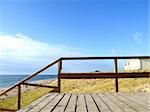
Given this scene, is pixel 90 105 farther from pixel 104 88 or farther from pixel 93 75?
pixel 104 88

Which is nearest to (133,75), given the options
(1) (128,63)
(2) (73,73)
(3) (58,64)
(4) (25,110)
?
(2) (73,73)

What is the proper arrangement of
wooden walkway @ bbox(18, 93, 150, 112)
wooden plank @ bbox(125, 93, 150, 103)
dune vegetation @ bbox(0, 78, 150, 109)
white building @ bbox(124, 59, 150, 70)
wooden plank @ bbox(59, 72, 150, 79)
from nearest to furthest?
wooden walkway @ bbox(18, 93, 150, 112) < wooden plank @ bbox(125, 93, 150, 103) < wooden plank @ bbox(59, 72, 150, 79) < dune vegetation @ bbox(0, 78, 150, 109) < white building @ bbox(124, 59, 150, 70)

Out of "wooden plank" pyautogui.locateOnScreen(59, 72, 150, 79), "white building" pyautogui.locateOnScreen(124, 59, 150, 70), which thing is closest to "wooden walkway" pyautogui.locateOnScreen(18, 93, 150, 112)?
"wooden plank" pyautogui.locateOnScreen(59, 72, 150, 79)

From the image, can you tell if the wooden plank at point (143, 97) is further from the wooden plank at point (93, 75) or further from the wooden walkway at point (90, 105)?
the wooden plank at point (93, 75)

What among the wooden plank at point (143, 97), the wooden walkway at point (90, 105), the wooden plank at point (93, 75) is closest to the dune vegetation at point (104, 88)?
the wooden plank at point (93, 75)

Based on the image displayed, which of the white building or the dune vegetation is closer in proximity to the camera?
the dune vegetation

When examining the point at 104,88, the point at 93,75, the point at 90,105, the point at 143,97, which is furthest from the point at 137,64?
the point at 90,105

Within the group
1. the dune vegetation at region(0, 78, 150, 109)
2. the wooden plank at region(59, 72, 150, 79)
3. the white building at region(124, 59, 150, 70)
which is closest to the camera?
the wooden plank at region(59, 72, 150, 79)

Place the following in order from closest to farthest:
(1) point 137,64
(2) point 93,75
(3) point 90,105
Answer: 1. (3) point 90,105
2. (2) point 93,75
3. (1) point 137,64

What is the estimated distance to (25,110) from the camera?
384cm

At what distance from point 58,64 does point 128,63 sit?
159ft

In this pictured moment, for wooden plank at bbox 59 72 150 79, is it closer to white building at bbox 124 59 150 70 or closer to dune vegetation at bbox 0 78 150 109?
dune vegetation at bbox 0 78 150 109

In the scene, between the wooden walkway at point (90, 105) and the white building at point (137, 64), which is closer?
the wooden walkway at point (90, 105)

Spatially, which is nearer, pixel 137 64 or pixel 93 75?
pixel 93 75
